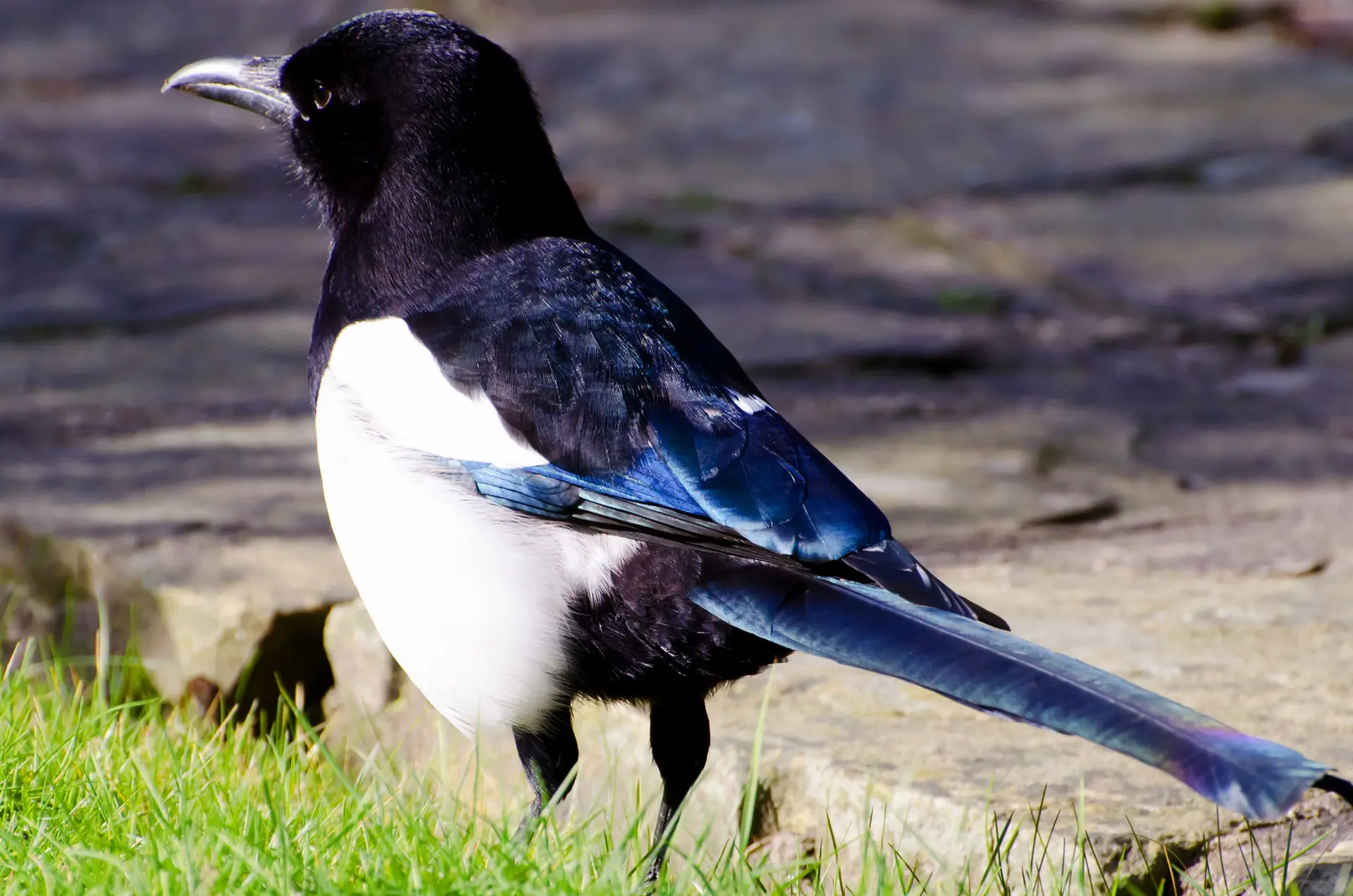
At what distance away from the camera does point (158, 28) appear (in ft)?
24.5

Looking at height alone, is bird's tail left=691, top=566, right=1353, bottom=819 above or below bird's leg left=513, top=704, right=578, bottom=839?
above

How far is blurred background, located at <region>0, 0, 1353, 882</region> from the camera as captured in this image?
2.71 m

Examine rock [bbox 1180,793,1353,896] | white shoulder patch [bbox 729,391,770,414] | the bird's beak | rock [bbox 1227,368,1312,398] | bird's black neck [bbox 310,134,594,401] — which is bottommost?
rock [bbox 1180,793,1353,896]

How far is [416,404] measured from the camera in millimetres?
2125

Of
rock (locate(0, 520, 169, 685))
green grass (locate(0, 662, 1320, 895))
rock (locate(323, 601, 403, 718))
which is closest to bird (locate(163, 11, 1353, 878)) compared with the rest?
green grass (locate(0, 662, 1320, 895))

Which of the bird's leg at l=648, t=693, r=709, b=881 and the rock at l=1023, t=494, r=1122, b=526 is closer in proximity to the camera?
the bird's leg at l=648, t=693, r=709, b=881

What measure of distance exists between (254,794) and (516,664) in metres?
0.35

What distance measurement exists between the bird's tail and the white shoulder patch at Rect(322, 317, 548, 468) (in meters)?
0.32

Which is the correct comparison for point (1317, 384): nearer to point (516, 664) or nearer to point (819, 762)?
point (819, 762)

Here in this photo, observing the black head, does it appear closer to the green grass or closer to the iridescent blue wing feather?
the iridescent blue wing feather

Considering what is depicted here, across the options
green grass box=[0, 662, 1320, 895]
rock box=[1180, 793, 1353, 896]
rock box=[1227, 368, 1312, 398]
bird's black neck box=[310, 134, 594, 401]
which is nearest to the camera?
green grass box=[0, 662, 1320, 895]

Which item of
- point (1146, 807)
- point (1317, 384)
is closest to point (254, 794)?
point (1146, 807)

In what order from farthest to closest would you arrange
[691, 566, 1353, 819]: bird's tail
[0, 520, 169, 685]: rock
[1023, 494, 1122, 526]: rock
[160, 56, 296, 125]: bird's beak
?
1. [1023, 494, 1122, 526]: rock
2. [0, 520, 169, 685]: rock
3. [160, 56, 296, 125]: bird's beak
4. [691, 566, 1353, 819]: bird's tail

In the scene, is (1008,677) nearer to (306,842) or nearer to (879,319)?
(306,842)
